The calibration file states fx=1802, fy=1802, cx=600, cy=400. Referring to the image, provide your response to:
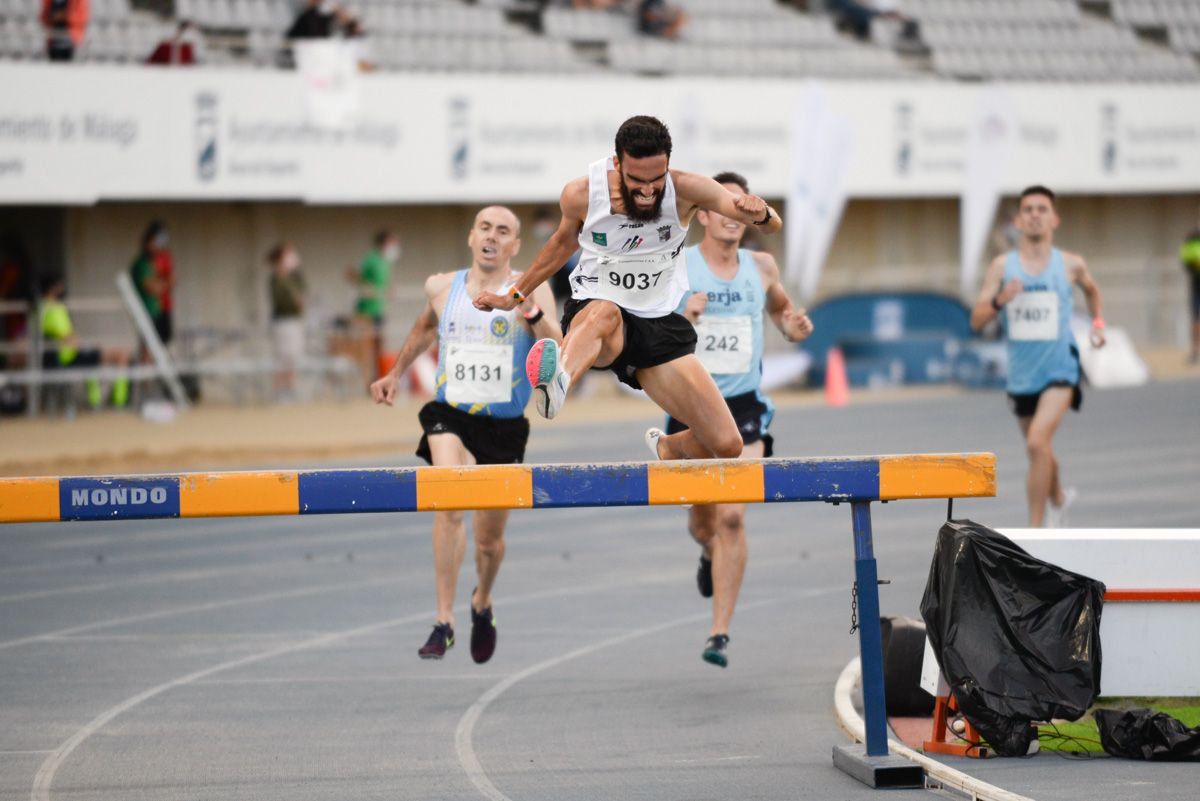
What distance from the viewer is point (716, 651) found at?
8508 millimetres

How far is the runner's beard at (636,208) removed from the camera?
23.8 ft

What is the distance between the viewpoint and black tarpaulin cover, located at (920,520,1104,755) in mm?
7086

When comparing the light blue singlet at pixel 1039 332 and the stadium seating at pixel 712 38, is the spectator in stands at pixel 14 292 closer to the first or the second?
the stadium seating at pixel 712 38

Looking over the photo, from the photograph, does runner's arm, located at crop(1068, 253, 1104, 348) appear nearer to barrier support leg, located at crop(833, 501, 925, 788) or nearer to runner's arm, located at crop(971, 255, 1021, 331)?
runner's arm, located at crop(971, 255, 1021, 331)

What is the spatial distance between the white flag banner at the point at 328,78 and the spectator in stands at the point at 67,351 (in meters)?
3.74

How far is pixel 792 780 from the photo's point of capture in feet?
23.0

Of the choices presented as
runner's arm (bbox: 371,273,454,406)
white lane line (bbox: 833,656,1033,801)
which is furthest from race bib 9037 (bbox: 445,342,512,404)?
white lane line (bbox: 833,656,1033,801)

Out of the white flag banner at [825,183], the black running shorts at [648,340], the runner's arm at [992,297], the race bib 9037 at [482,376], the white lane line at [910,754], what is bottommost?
the white lane line at [910,754]

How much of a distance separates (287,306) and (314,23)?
139 inches

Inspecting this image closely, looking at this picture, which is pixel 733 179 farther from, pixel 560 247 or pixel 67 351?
pixel 67 351

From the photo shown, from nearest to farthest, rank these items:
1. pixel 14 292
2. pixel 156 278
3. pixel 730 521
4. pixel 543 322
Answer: pixel 543 322 → pixel 730 521 → pixel 14 292 → pixel 156 278

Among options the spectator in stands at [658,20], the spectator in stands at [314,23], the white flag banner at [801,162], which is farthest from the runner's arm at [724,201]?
the spectator in stands at [658,20]

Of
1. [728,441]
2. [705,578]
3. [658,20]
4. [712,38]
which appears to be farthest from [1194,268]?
[728,441]

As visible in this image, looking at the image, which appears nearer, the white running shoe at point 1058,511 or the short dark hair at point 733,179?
the short dark hair at point 733,179
